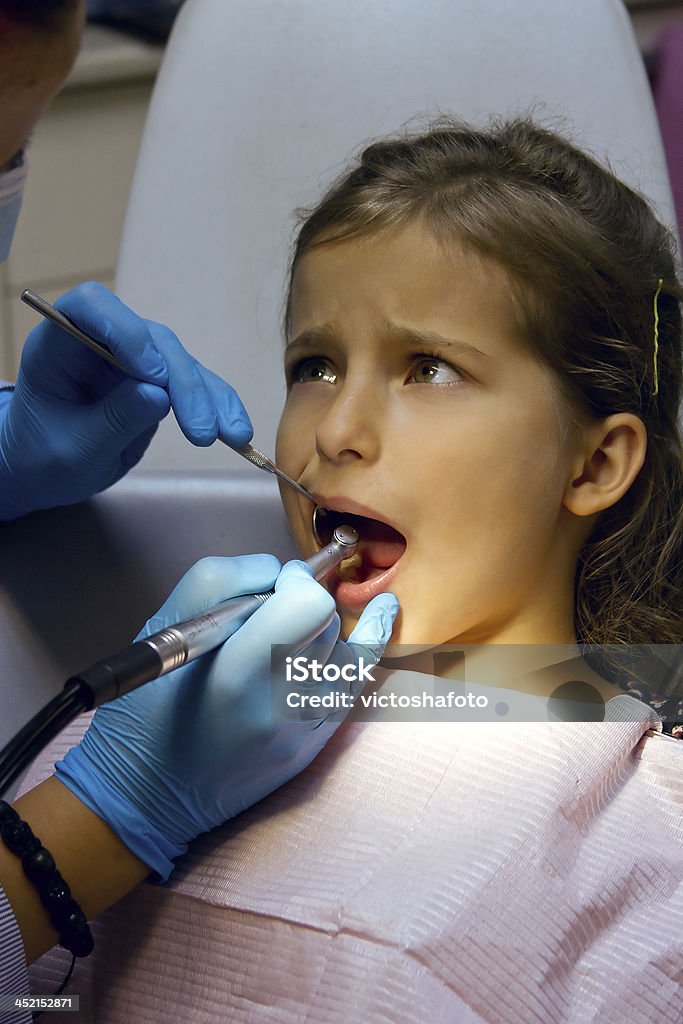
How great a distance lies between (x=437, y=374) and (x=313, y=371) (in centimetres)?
11

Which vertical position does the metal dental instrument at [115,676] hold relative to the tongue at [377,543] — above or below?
above

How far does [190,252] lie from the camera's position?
1.18 m

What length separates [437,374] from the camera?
28.2 inches

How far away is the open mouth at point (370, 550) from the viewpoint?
2.37 ft

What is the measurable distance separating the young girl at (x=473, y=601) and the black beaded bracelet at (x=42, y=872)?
6 centimetres

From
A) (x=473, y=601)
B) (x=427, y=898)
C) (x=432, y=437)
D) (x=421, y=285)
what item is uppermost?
(x=421, y=285)

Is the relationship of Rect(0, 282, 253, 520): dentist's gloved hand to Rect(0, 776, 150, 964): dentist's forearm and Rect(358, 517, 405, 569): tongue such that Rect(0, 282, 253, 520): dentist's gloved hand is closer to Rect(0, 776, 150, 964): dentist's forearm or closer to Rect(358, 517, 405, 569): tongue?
Rect(358, 517, 405, 569): tongue

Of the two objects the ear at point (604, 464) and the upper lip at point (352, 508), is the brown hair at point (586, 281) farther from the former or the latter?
the upper lip at point (352, 508)

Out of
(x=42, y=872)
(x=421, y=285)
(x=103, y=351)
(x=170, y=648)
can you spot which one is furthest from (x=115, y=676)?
(x=421, y=285)

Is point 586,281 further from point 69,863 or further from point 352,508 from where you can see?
point 69,863

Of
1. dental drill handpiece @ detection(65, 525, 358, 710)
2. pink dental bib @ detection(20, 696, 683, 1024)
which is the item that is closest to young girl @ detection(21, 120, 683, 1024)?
pink dental bib @ detection(20, 696, 683, 1024)

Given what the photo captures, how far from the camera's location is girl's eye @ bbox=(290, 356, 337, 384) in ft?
2.49

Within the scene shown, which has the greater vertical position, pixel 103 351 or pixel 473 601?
pixel 103 351

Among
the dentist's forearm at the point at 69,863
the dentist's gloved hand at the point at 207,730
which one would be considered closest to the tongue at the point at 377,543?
the dentist's gloved hand at the point at 207,730
